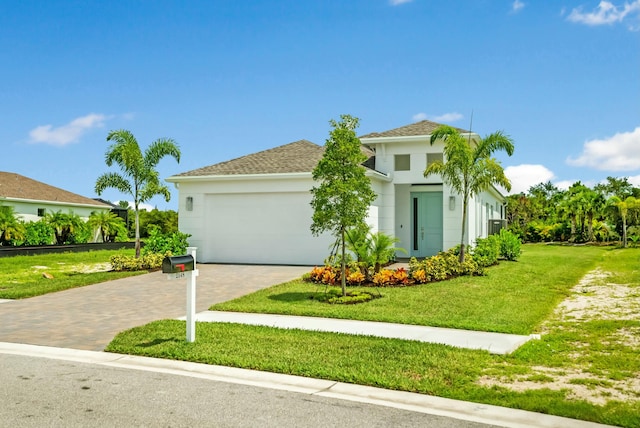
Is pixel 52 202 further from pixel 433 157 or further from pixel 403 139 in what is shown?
pixel 433 157

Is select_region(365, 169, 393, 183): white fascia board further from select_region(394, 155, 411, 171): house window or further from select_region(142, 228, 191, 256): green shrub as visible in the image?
select_region(142, 228, 191, 256): green shrub

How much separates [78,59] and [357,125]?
13.0 meters

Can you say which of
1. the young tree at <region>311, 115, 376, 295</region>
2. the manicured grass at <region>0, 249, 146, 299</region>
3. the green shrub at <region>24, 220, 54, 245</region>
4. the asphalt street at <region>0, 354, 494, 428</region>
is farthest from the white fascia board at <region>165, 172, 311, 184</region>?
the green shrub at <region>24, 220, 54, 245</region>

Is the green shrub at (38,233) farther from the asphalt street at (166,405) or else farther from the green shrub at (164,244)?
the asphalt street at (166,405)

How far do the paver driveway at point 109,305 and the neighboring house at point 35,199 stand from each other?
21.1m

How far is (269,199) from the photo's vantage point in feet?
66.0

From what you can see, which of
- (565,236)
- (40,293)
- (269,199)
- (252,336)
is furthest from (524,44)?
(565,236)

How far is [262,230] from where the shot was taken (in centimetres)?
2012

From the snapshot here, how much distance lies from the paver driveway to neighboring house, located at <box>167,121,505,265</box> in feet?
7.86

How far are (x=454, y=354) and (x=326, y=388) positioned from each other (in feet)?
7.01

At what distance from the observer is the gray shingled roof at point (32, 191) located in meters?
34.0

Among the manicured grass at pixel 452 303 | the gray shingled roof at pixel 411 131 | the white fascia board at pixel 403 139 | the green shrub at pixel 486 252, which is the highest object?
the gray shingled roof at pixel 411 131

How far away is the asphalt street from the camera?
4.84 meters

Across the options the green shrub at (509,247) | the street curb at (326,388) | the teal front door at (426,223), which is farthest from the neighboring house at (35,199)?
the street curb at (326,388)
